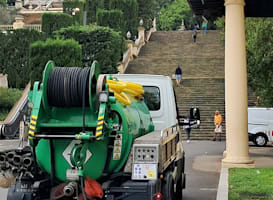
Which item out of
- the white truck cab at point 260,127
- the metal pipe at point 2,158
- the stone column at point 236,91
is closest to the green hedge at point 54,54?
the white truck cab at point 260,127

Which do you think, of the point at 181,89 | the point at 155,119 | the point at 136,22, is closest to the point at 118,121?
the point at 155,119

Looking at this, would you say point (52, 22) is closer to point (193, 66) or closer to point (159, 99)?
point (193, 66)

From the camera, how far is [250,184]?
12.9 m

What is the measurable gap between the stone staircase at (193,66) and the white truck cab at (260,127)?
15.5 ft

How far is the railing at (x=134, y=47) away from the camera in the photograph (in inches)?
1848

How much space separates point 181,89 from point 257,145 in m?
13.3

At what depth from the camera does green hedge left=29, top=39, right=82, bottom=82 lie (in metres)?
36.3

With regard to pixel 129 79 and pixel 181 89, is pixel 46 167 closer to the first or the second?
pixel 129 79

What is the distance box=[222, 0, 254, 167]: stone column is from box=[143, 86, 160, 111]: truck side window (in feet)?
17.1

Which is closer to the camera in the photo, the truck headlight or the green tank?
the green tank

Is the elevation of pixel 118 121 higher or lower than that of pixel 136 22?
lower

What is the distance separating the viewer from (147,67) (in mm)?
47906

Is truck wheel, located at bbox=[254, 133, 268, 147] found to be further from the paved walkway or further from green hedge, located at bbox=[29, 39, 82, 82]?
green hedge, located at bbox=[29, 39, 82, 82]

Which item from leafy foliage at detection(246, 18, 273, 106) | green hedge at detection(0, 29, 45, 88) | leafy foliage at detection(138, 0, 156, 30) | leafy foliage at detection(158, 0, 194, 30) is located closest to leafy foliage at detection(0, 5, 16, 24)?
leafy foliage at detection(138, 0, 156, 30)
